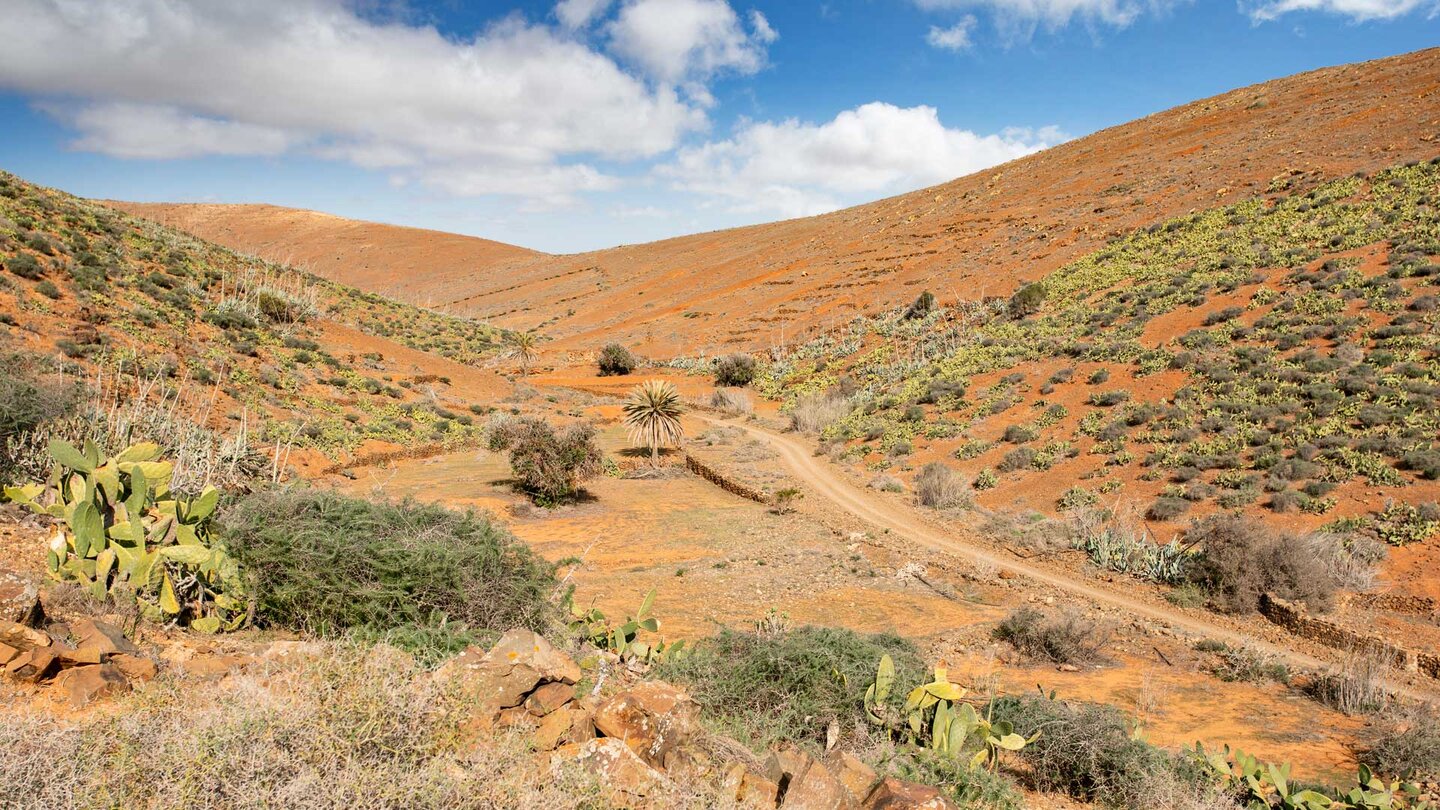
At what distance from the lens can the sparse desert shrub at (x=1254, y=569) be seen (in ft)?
35.3

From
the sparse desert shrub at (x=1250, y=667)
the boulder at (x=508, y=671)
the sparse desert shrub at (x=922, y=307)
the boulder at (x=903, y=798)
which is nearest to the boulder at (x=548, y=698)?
the boulder at (x=508, y=671)

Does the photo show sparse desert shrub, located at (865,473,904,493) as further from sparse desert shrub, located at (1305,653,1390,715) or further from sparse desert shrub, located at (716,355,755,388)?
sparse desert shrub, located at (716,355,755,388)

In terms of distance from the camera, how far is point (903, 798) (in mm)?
4156

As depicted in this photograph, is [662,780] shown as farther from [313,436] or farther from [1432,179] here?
[1432,179]

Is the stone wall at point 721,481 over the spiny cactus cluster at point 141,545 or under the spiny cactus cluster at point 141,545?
under

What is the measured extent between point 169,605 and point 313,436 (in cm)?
1614

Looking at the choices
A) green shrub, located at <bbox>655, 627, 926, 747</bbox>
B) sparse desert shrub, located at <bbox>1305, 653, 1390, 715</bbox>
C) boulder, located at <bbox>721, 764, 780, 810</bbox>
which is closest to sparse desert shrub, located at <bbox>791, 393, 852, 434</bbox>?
sparse desert shrub, located at <bbox>1305, 653, 1390, 715</bbox>

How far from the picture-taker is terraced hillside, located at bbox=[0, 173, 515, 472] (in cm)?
1800

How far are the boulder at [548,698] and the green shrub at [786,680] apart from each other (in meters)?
1.62

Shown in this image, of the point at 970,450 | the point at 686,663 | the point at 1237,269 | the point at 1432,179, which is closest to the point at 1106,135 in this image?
the point at 1432,179

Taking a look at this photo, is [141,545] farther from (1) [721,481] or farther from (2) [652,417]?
(2) [652,417]

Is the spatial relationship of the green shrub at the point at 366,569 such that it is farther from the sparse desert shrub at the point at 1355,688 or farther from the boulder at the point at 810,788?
the sparse desert shrub at the point at 1355,688

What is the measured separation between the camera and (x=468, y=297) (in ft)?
277

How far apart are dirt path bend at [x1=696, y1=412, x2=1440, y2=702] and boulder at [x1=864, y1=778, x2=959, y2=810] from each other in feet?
26.0
